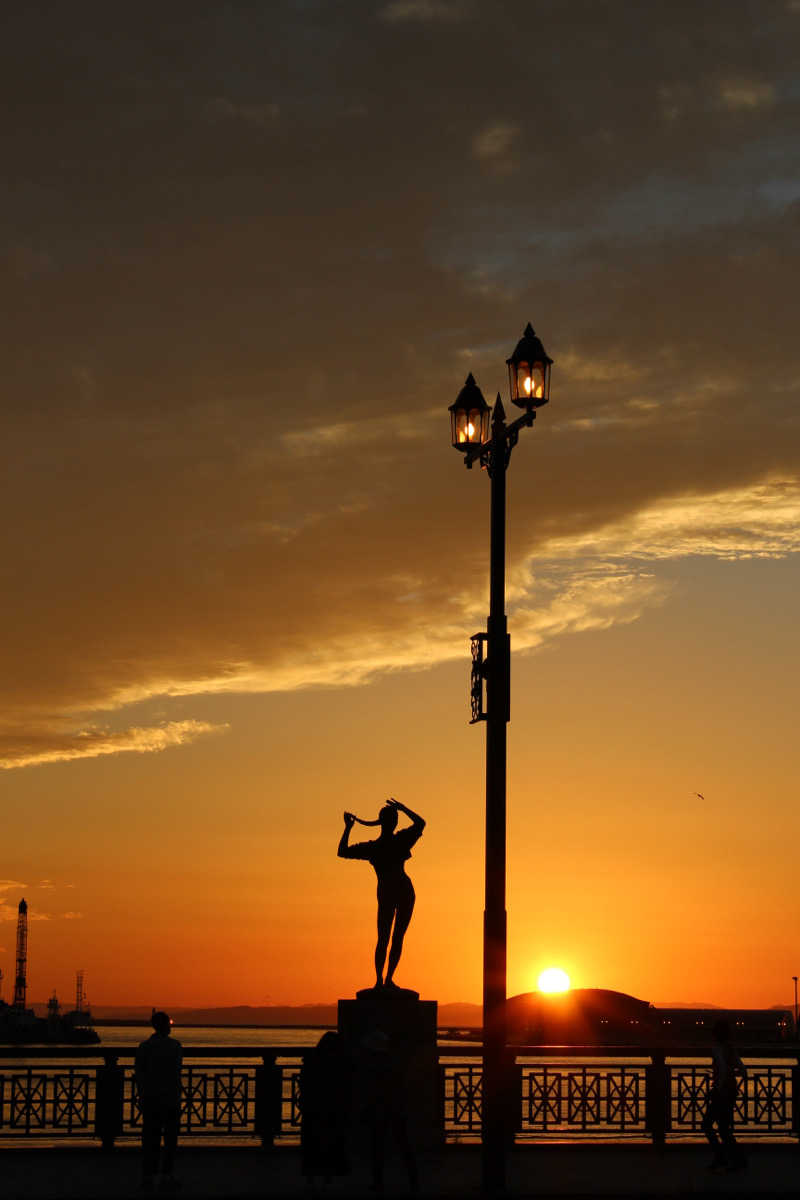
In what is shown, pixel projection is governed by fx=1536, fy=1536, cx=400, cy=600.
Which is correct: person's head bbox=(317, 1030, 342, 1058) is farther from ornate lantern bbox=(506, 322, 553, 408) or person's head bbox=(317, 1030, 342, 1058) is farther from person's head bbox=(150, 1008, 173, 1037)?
ornate lantern bbox=(506, 322, 553, 408)

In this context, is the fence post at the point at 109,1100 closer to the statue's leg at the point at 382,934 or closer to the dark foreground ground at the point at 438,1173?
the dark foreground ground at the point at 438,1173

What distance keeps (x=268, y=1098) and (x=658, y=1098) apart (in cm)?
557

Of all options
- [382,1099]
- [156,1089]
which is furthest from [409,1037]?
[156,1089]

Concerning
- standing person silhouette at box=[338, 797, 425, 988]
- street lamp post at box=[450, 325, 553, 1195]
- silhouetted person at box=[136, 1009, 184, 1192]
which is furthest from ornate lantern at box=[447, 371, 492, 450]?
silhouetted person at box=[136, 1009, 184, 1192]

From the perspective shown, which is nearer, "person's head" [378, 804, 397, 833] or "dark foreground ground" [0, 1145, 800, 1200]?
"dark foreground ground" [0, 1145, 800, 1200]

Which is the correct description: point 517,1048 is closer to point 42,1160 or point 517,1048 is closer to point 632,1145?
point 632,1145

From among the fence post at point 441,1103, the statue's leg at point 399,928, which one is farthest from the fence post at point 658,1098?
the statue's leg at point 399,928

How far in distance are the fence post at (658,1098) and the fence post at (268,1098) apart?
523 cm

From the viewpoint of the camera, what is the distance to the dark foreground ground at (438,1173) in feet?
56.4

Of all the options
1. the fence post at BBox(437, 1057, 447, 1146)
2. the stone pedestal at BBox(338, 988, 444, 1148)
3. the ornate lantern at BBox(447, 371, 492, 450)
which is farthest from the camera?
the fence post at BBox(437, 1057, 447, 1146)

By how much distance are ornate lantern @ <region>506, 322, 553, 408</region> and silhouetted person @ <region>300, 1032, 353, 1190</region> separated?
7.56m

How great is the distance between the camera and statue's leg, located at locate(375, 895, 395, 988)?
21.3 metres

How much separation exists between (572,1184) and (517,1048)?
3.77 m

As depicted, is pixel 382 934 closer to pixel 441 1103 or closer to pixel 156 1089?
pixel 441 1103
